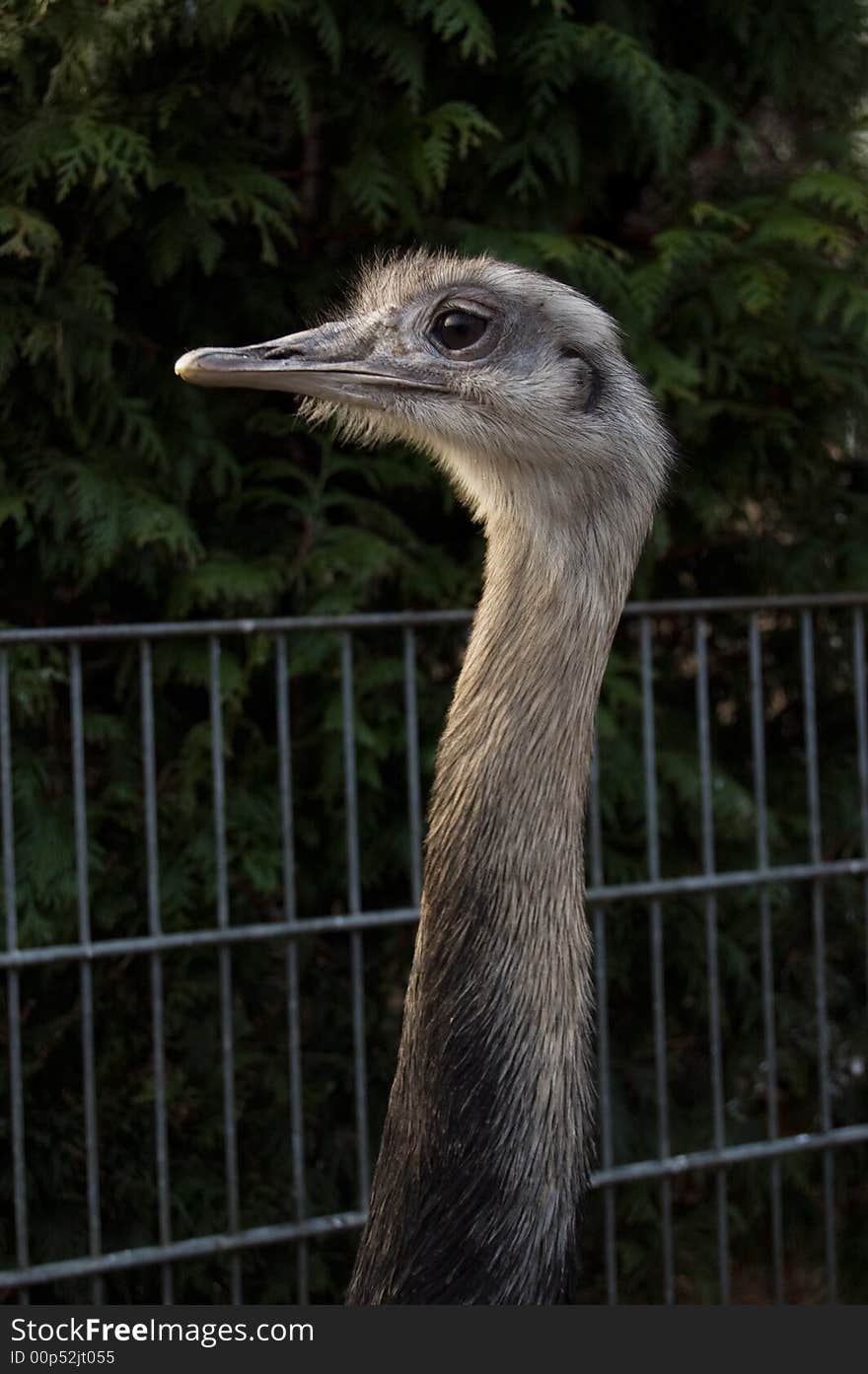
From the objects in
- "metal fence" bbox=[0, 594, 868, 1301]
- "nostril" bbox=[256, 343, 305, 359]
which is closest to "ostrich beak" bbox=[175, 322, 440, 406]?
"nostril" bbox=[256, 343, 305, 359]

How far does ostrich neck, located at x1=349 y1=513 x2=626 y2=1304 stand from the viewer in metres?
1.57

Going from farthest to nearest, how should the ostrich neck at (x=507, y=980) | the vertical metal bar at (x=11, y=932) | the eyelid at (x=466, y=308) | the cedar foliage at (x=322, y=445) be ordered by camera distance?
1. the cedar foliage at (x=322, y=445)
2. the vertical metal bar at (x=11, y=932)
3. the eyelid at (x=466, y=308)
4. the ostrich neck at (x=507, y=980)

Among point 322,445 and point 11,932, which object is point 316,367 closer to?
point 11,932

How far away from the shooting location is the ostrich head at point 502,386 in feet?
5.46

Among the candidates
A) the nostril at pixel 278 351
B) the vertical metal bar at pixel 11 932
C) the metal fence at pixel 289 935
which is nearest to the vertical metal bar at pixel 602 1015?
the metal fence at pixel 289 935

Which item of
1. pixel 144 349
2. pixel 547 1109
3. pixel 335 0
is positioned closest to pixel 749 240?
pixel 335 0

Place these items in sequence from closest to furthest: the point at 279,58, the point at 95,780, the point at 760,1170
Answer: the point at 279,58 → the point at 95,780 → the point at 760,1170

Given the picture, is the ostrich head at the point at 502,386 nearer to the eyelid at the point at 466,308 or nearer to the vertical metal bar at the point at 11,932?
the eyelid at the point at 466,308

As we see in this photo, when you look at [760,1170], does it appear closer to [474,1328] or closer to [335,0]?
[474,1328]

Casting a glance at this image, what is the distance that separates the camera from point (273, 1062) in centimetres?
317

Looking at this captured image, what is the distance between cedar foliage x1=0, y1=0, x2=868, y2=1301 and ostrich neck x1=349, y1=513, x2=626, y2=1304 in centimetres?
134

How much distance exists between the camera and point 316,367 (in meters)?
1.69

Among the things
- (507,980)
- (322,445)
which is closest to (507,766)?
(507,980)

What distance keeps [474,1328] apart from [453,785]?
53 centimetres
